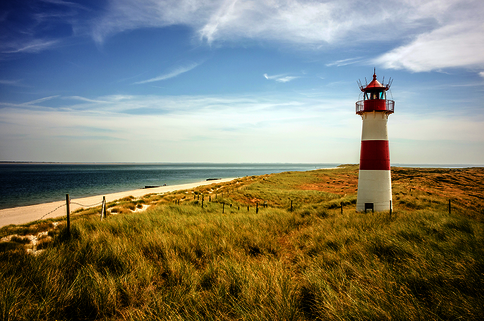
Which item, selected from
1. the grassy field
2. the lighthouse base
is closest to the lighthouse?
the lighthouse base

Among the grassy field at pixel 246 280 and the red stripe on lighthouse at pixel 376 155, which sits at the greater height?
the red stripe on lighthouse at pixel 376 155

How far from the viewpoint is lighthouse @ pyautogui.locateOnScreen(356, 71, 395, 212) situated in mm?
12055

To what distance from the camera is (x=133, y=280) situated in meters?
4.08

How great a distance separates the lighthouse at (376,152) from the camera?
12055mm

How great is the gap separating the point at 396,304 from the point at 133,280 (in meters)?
4.08

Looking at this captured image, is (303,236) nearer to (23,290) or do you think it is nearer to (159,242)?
(159,242)

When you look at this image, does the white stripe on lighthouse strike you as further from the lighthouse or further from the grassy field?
the grassy field

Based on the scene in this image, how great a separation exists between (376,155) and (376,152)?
0.16 metres

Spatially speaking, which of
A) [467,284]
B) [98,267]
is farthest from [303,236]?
[98,267]

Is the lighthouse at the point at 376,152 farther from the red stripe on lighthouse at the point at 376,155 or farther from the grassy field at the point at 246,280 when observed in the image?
the grassy field at the point at 246,280

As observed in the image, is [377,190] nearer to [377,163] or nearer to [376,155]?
[377,163]

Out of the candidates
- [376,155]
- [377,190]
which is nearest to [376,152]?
[376,155]

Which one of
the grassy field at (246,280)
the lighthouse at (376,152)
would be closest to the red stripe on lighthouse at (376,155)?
the lighthouse at (376,152)

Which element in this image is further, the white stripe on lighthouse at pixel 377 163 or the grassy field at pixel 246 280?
the white stripe on lighthouse at pixel 377 163
